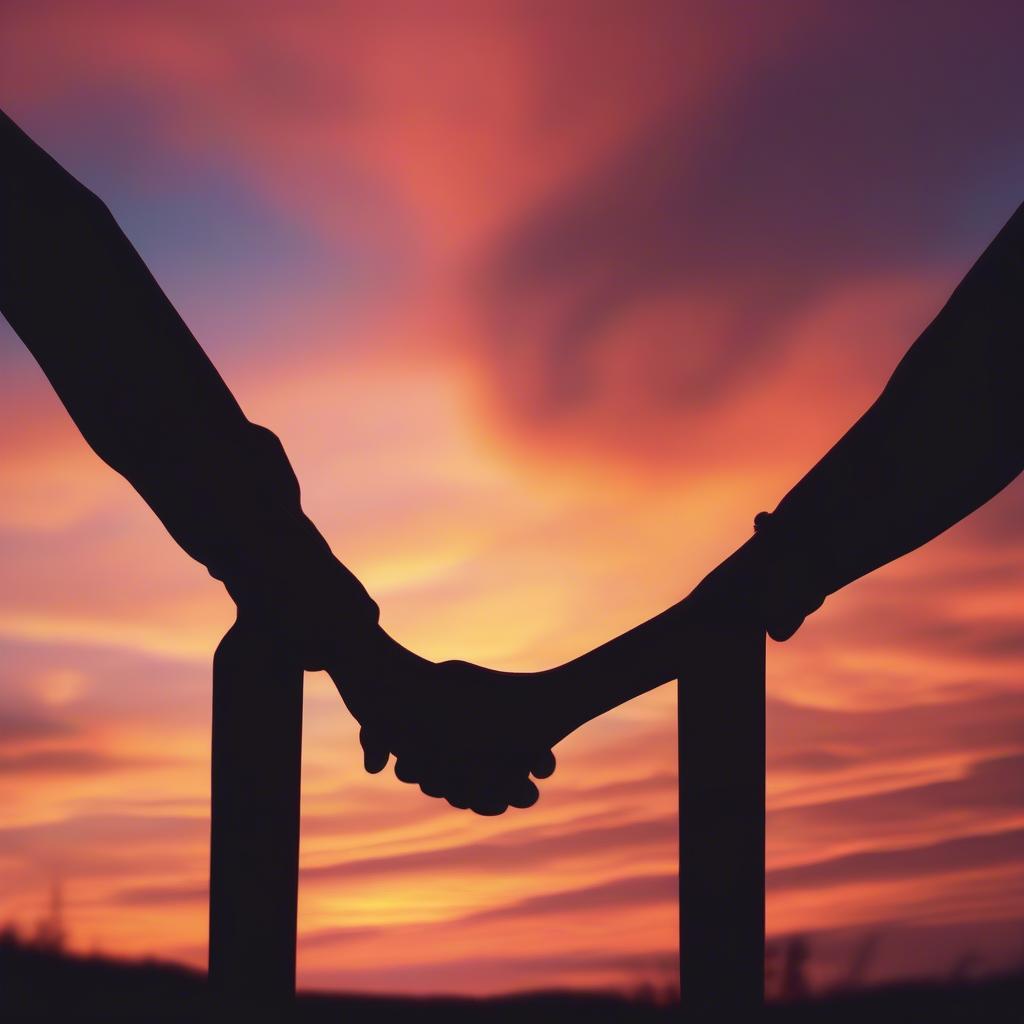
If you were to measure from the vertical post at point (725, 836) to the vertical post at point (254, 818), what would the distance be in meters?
1.34

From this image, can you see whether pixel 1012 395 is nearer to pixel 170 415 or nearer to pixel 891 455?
pixel 891 455

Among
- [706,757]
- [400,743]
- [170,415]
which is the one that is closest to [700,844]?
[706,757]

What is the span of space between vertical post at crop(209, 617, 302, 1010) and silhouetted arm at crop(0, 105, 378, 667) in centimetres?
18

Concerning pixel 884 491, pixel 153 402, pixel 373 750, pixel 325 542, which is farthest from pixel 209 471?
pixel 884 491

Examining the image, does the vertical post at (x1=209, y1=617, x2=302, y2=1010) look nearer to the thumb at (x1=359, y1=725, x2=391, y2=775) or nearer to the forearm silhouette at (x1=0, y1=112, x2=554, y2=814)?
the forearm silhouette at (x1=0, y1=112, x2=554, y2=814)

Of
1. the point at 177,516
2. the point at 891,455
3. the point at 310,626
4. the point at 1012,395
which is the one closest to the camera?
the point at 1012,395

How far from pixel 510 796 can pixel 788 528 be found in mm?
1732

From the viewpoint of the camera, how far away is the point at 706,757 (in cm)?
475

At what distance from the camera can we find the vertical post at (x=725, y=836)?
4.60 m

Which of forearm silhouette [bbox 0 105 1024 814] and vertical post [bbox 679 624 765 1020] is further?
vertical post [bbox 679 624 765 1020]

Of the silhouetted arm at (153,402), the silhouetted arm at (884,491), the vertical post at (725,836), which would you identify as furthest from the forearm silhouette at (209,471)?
the vertical post at (725,836)

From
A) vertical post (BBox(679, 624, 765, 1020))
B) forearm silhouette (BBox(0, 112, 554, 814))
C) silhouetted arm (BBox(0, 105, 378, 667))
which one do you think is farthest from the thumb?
vertical post (BBox(679, 624, 765, 1020))

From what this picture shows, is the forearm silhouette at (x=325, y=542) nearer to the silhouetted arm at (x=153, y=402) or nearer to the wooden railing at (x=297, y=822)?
the silhouetted arm at (x=153, y=402)

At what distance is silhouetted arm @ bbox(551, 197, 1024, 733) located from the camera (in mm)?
3621
